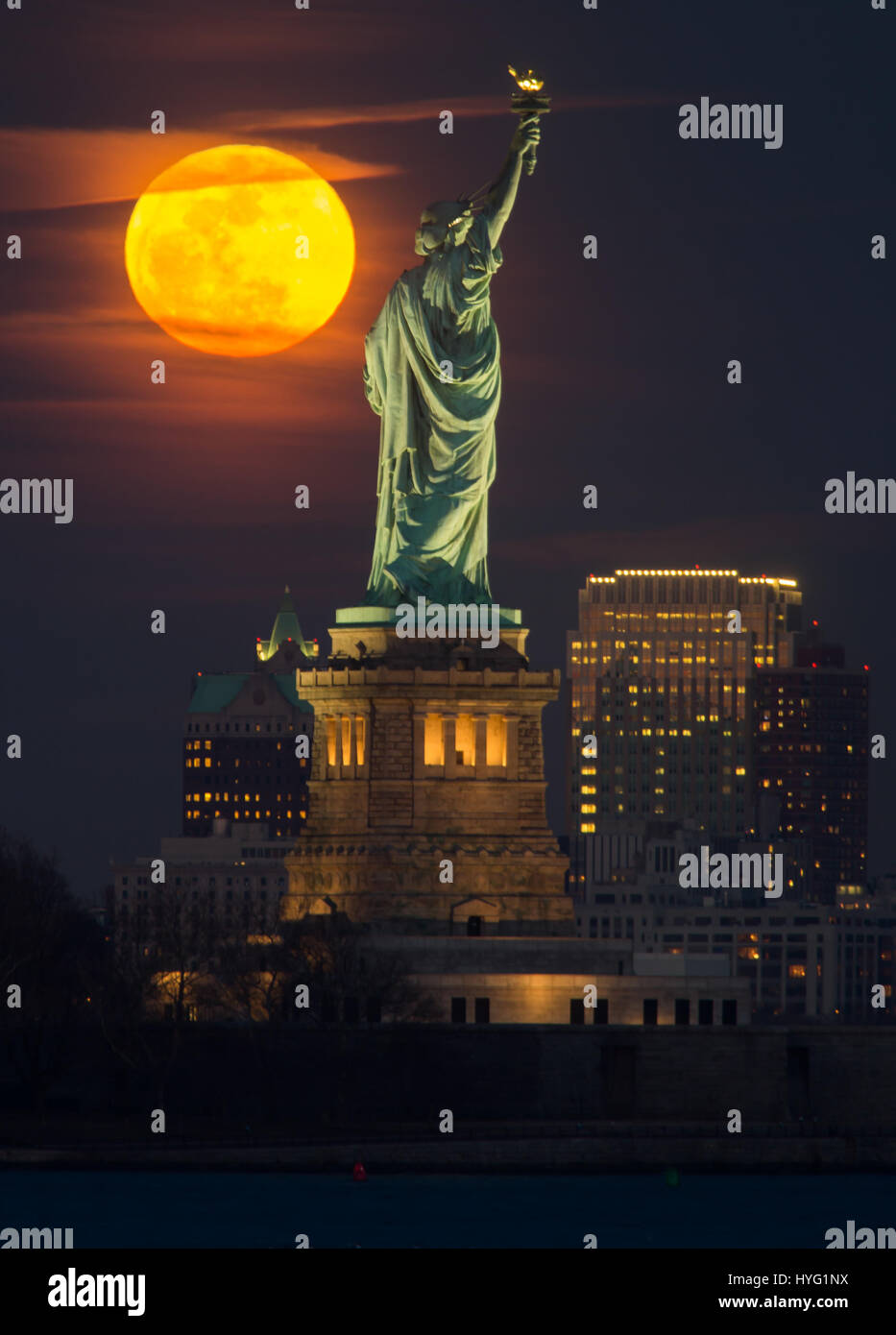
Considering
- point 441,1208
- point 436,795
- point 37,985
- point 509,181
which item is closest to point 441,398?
point 509,181

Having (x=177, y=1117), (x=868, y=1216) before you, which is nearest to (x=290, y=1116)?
(x=177, y=1117)

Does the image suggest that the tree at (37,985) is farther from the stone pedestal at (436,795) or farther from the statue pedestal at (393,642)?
the statue pedestal at (393,642)

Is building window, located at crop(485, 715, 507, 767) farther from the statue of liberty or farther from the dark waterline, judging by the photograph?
the dark waterline

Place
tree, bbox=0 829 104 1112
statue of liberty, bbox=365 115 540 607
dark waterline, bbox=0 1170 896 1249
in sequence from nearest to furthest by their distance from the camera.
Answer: dark waterline, bbox=0 1170 896 1249 < tree, bbox=0 829 104 1112 < statue of liberty, bbox=365 115 540 607

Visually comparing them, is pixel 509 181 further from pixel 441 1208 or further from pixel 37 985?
pixel 441 1208

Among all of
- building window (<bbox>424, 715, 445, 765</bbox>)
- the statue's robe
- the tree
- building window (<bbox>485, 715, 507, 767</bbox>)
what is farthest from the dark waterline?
the statue's robe

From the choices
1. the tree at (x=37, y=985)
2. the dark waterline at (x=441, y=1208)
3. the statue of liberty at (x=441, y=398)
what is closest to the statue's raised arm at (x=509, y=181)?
the statue of liberty at (x=441, y=398)
